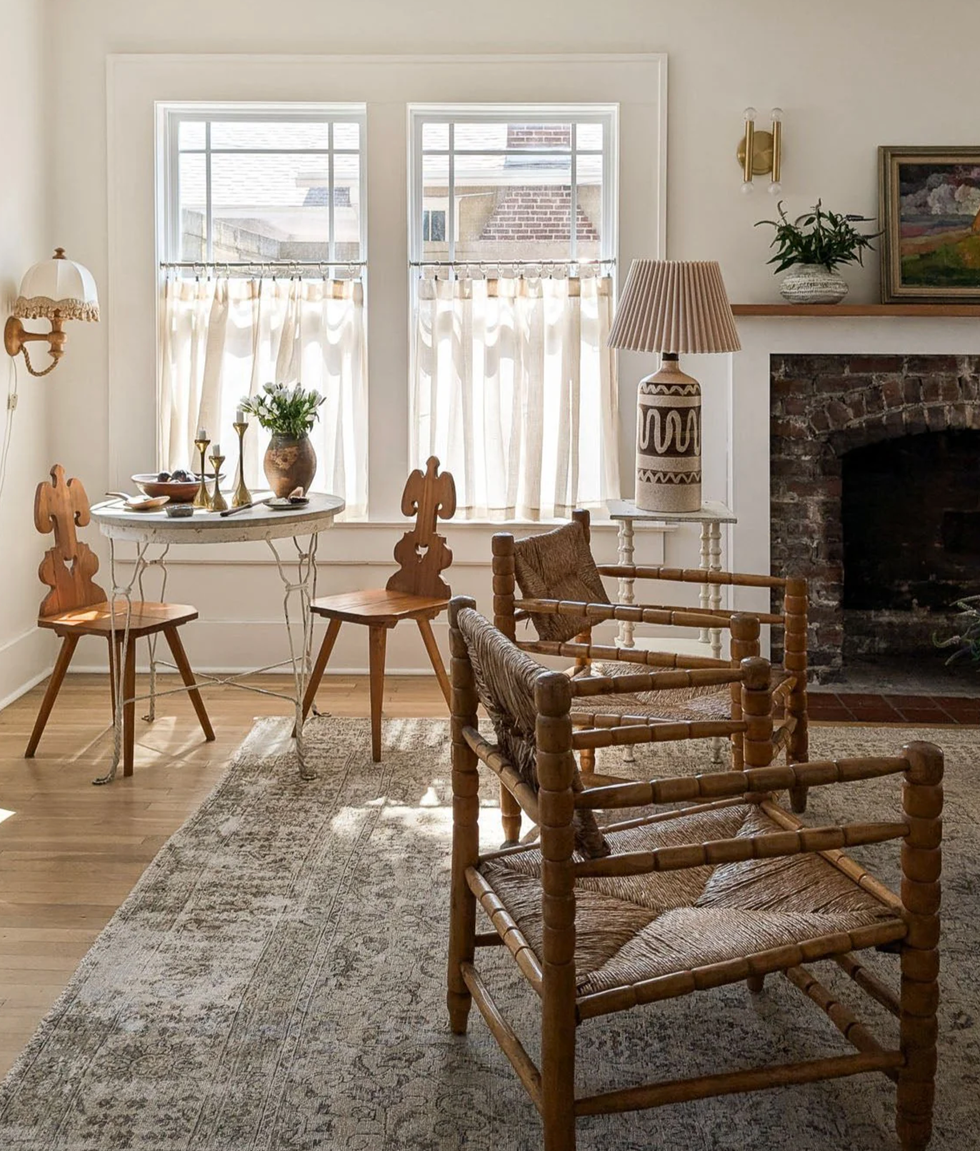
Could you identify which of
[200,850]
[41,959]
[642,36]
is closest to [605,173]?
[642,36]

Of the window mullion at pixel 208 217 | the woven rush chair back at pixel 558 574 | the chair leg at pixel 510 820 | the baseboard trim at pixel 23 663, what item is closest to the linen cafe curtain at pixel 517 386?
the window mullion at pixel 208 217

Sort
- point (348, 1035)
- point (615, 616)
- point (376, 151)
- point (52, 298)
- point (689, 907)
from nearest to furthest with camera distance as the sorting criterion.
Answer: point (689, 907) → point (348, 1035) → point (615, 616) → point (52, 298) → point (376, 151)

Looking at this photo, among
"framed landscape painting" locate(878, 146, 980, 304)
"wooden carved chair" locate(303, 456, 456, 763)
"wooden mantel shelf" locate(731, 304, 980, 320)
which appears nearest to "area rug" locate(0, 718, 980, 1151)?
"wooden carved chair" locate(303, 456, 456, 763)

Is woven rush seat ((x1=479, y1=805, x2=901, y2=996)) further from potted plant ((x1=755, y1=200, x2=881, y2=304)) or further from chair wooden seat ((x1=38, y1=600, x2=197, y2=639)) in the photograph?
potted plant ((x1=755, y1=200, x2=881, y2=304))

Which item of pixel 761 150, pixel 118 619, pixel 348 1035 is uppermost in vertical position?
pixel 761 150

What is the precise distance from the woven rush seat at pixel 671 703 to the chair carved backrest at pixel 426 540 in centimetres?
105

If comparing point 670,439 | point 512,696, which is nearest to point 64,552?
point 670,439

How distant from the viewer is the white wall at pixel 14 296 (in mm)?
4512

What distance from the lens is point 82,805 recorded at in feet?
11.5

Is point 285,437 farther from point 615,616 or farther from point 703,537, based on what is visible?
point 615,616

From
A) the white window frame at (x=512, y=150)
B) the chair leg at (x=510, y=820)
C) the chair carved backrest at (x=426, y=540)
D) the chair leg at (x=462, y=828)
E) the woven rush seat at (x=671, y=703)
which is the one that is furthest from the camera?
the white window frame at (x=512, y=150)

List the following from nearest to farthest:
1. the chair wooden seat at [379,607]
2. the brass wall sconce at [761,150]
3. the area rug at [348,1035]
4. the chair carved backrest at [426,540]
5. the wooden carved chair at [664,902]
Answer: the wooden carved chair at [664,902] < the area rug at [348,1035] < the chair wooden seat at [379,607] < the chair carved backrest at [426,540] < the brass wall sconce at [761,150]

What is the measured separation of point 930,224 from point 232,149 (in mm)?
2770

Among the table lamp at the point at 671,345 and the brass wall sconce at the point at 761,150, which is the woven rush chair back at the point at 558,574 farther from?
the brass wall sconce at the point at 761,150
